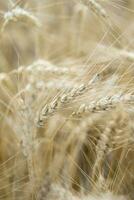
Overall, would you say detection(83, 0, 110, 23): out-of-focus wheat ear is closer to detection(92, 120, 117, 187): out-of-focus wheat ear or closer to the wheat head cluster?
the wheat head cluster

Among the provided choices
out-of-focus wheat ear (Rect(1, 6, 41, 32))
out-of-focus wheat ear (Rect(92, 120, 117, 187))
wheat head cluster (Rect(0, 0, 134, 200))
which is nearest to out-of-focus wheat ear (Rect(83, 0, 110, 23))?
wheat head cluster (Rect(0, 0, 134, 200))

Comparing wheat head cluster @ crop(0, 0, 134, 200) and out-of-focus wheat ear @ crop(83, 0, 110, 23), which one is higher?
out-of-focus wheat ear @ crop(83, 0, 110, 23)

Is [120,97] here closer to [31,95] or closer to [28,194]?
[31,95]

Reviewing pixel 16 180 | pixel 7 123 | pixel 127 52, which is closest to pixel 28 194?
pixel 16 180

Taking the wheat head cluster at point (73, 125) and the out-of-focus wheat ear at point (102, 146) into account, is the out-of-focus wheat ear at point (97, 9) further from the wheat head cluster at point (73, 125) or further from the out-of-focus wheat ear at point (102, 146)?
the out-of-focus wheat ear at point (102, 146)

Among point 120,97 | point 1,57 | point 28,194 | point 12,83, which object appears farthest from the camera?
point 1,57

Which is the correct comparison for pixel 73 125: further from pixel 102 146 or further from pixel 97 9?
pixel 97 9

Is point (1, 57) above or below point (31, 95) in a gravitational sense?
above

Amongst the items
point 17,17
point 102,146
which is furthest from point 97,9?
point 102,146

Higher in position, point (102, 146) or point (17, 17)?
point (17, 17)
